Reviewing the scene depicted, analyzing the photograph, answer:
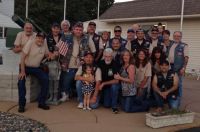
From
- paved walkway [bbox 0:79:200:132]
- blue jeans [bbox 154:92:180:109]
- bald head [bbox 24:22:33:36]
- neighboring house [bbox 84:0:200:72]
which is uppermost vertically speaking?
neighboring house [bbox 84:0:200:72]

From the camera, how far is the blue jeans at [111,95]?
7438 millimetres

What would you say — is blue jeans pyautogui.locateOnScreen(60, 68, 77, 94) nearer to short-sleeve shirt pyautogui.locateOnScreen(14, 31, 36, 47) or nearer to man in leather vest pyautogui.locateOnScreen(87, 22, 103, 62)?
man in leather vest pyautogui.locateOnScreen(87, 22, 103, 62)

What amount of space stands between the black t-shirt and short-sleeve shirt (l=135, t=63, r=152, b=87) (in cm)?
48

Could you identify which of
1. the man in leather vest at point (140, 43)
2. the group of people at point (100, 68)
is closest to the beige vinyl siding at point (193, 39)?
the group of people at point (100, 68)

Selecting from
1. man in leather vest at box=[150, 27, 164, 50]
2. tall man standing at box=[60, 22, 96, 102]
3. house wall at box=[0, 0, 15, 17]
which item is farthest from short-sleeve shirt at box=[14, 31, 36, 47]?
house wall at box=[0, 0, 15, 17]

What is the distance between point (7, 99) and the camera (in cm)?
798

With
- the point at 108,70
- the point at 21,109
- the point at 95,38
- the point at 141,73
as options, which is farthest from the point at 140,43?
the point at 21,109

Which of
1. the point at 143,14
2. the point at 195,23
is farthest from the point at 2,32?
the point at 195,23

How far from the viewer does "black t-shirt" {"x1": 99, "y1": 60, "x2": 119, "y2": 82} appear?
7.50 m

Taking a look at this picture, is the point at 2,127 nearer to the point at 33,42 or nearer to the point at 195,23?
the point at 33,42

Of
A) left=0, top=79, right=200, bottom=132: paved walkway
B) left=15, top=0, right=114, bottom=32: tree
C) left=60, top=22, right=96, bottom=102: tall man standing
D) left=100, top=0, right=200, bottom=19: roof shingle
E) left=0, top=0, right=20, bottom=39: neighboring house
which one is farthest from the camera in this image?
left=15, top=0, right=114, bottom=32: tree

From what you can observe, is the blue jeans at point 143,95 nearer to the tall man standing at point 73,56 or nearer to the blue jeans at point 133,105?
the blue jeans at point 133,105

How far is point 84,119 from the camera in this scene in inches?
267

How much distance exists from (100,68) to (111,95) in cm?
57
